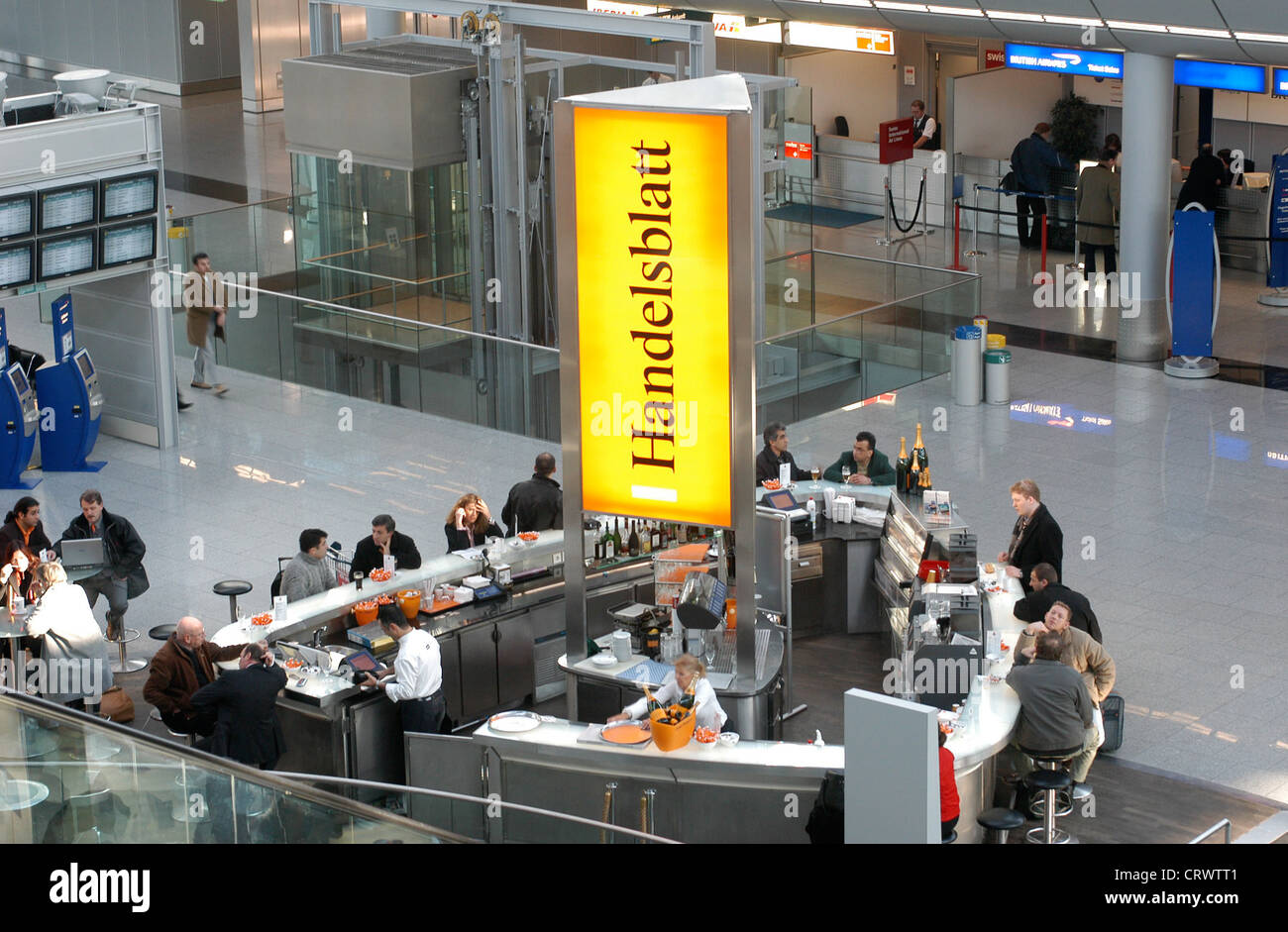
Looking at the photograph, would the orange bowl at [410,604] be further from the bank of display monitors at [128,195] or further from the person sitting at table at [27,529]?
the bank of display monitors at [128,195]

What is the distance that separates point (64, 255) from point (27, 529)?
3939mm

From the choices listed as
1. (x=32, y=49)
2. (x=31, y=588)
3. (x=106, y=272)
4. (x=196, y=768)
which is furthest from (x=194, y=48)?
(x=196, y=768)

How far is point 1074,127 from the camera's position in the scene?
2333 centimetres

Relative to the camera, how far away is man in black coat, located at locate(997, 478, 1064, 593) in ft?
37.5

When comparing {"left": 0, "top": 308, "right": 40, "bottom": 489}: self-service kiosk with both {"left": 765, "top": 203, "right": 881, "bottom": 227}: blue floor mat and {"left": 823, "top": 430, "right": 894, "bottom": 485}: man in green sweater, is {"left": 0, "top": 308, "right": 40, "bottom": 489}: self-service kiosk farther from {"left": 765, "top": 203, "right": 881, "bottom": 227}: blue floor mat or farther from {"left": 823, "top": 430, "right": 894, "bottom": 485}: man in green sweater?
{"left": 765, "top": 203, "right": 881, "bottom": 227}: blue floor mat

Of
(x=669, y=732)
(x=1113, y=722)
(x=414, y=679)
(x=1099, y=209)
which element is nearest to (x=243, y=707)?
(x=414, y=679)

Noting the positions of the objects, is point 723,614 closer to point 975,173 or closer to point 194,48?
point 975,173

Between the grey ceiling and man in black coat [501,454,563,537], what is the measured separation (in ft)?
26.0

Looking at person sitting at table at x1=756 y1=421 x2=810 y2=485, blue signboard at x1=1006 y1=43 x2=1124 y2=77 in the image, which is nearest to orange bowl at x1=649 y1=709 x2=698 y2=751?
person sitting at table at x1=756 y1=421 x2=810 y2=485

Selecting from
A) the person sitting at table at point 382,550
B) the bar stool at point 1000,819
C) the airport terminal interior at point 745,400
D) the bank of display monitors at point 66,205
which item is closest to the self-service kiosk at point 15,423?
the airport terminal interior at point 745,400

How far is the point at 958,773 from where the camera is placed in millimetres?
9102

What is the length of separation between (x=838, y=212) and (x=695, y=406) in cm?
1641

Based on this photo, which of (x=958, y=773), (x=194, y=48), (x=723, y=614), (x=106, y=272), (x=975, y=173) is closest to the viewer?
(x=958, y=773)

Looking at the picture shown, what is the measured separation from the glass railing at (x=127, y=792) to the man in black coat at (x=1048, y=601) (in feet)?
16.2
